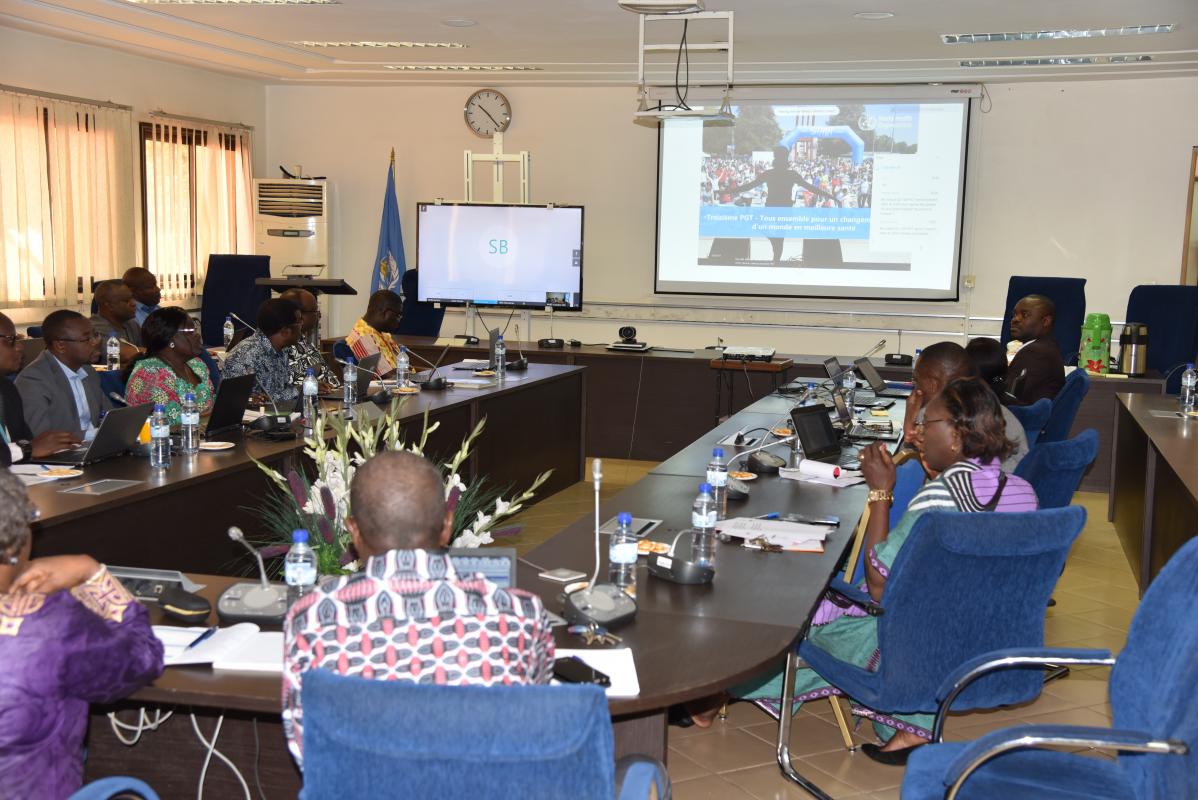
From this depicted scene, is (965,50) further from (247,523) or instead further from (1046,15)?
(247,523)

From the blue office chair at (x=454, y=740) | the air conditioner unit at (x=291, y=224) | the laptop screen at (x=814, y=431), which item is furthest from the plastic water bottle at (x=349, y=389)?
the air conditioner unit at (x=291, y=224)

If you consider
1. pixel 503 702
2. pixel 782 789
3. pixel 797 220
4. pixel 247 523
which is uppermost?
pixel 797 220

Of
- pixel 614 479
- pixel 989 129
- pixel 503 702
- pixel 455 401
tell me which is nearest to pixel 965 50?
pixel 989 129

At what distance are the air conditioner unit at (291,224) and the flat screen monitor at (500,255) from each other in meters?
1.57

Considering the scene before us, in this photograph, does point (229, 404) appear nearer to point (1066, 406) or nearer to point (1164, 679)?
point (1164, 679)

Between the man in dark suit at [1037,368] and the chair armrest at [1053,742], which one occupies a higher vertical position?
the man in dark suit at [1037,368]

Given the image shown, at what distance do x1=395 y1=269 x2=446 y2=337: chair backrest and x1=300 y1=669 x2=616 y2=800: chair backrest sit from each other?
7532mm

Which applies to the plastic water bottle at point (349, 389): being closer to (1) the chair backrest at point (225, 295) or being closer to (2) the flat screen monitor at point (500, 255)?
(2) the flat screen monitor at point (500, 255)

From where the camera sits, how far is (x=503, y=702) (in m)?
1.41

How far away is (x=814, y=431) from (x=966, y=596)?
1780 millimetres

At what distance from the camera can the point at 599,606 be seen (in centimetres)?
234

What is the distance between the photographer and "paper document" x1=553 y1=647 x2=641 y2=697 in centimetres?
198

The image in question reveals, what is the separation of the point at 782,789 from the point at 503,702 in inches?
77.9

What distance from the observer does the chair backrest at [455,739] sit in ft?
4.63
